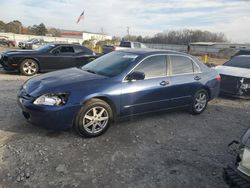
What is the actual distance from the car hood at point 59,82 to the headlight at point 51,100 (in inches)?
3.4

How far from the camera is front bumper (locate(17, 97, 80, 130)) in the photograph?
3.87m

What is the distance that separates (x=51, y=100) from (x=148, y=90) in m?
1.86

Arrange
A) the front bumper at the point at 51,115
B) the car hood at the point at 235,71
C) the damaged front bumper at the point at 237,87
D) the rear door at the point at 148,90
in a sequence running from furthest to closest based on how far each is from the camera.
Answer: the car hood at the point at 235,71
the damaged front bumper at the point at 237,87
the rear door at the point at 148,90
the front bumper at the point at 51,115

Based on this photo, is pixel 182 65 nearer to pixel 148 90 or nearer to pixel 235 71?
pixel 148 90

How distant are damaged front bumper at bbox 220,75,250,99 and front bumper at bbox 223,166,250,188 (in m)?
5.79

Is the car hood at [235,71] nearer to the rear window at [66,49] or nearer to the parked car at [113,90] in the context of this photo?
the parked car at [113,90]

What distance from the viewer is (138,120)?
523 centimetres

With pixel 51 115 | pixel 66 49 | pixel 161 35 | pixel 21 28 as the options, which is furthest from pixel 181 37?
pixel 51 115

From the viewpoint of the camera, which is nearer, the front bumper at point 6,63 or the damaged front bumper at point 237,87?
the damaged front bumper at point 237,87

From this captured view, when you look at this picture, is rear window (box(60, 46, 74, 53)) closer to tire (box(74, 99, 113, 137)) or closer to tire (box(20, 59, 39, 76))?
tire (box(20, 59, 39, 76))

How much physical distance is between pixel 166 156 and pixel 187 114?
2.34 m

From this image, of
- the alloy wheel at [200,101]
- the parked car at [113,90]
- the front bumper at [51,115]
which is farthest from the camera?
the alloy wheel at [200,101]

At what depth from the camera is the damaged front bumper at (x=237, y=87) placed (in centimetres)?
760

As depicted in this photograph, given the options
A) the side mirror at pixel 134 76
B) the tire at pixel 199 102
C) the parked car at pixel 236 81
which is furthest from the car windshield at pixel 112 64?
the parked car at pixel 236 81
